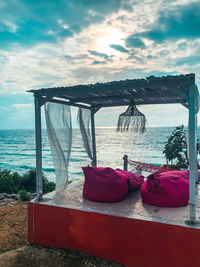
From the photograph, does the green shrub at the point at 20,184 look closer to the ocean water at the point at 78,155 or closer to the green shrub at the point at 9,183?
the green shrub at the point at 9,183

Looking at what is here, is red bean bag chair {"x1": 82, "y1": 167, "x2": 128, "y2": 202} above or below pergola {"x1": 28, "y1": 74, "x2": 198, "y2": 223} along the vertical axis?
below

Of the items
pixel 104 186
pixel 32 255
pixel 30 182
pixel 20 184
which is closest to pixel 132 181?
pixel 104 186

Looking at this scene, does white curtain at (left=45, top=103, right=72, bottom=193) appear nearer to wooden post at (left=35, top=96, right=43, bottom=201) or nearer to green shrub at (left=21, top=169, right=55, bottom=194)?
wooden post at (left=35, top=96, right=43, bottom=201)

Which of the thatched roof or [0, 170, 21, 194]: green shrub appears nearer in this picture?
the thatched roof

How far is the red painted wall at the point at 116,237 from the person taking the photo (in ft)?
9.78

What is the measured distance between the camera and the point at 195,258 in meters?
2.90

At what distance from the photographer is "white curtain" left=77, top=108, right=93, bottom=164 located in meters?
5.75

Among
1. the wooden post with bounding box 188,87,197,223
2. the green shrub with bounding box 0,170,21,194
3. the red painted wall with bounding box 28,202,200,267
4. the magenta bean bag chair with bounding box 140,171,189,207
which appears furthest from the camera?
the green shrub with bounding box 0,170,21,194

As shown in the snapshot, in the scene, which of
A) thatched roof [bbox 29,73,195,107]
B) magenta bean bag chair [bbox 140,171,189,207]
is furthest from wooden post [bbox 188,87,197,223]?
magenta bean bag chair [bbox 140,171,189,207]

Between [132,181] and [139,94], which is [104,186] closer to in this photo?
[132,181]

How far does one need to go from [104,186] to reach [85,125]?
2205mm

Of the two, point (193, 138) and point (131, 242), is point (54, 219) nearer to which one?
point (131, 242)

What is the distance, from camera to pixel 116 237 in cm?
335

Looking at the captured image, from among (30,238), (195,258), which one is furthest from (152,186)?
(30,238)
